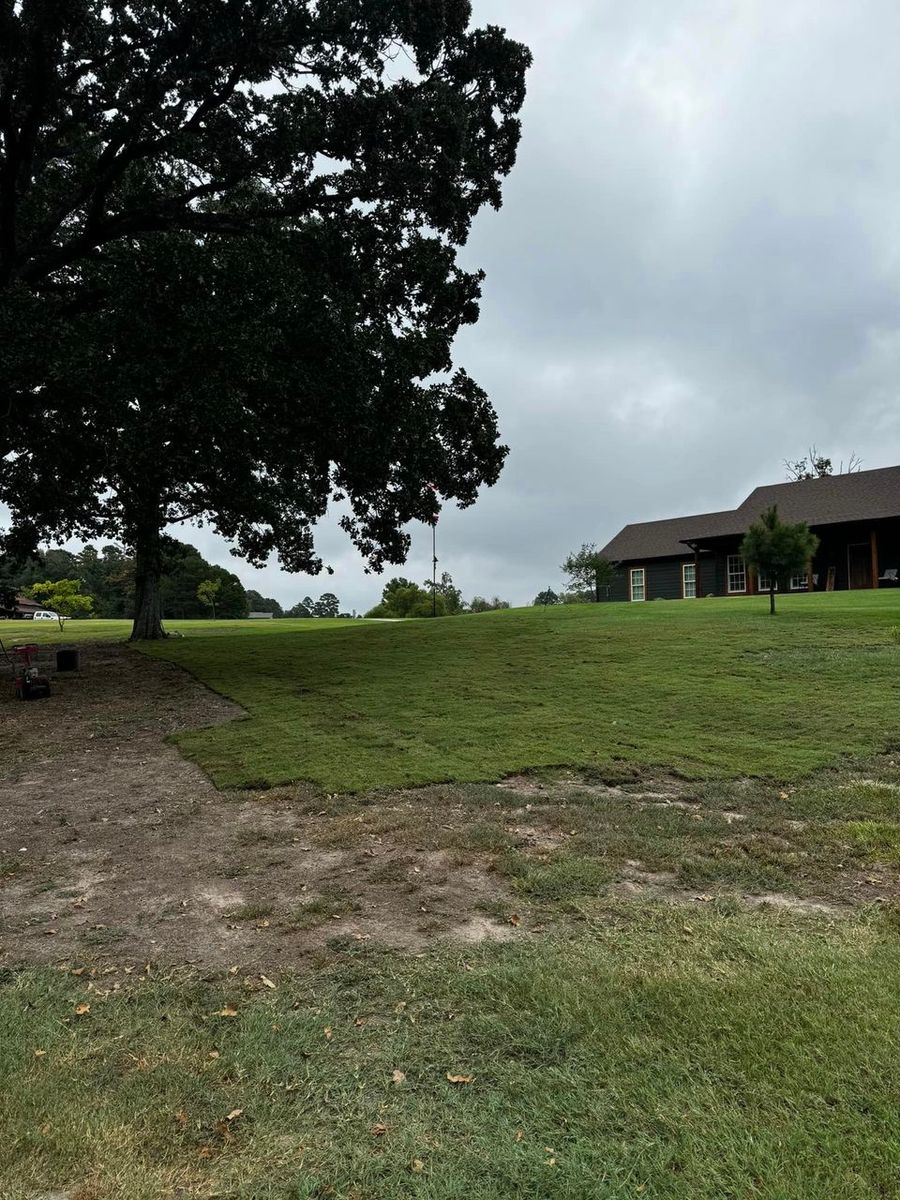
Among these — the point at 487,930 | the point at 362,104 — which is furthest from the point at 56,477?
the point at 487,930

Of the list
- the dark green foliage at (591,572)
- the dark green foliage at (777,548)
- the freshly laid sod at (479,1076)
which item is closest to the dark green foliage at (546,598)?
the dark green foliage at (591,572)

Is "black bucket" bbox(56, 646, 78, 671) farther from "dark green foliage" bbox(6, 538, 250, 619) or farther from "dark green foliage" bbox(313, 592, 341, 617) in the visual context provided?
"dark green foliage" bbox(313, 592, 341, 617)

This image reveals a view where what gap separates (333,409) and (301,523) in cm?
340

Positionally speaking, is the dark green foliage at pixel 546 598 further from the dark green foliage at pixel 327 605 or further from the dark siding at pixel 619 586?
the dark green foliage at pixel 327 605

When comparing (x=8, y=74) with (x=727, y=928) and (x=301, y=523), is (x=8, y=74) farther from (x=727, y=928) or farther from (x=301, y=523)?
(x=727, y=928)

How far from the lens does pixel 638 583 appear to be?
3888 centimetres

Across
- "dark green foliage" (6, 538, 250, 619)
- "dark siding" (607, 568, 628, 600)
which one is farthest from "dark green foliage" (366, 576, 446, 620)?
"dark green foliage" (6, 538, 250, 619)

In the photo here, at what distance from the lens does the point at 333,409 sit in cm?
1212

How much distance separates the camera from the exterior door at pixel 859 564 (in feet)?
99.5

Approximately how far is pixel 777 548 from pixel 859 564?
48.0 ft

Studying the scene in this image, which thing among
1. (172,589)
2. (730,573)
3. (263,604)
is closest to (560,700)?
(730,573)

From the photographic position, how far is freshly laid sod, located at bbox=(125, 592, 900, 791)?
765 centimetres

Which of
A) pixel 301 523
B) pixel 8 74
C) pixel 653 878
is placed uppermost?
pixel 8 74

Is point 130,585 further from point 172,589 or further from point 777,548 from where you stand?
point 777,548
